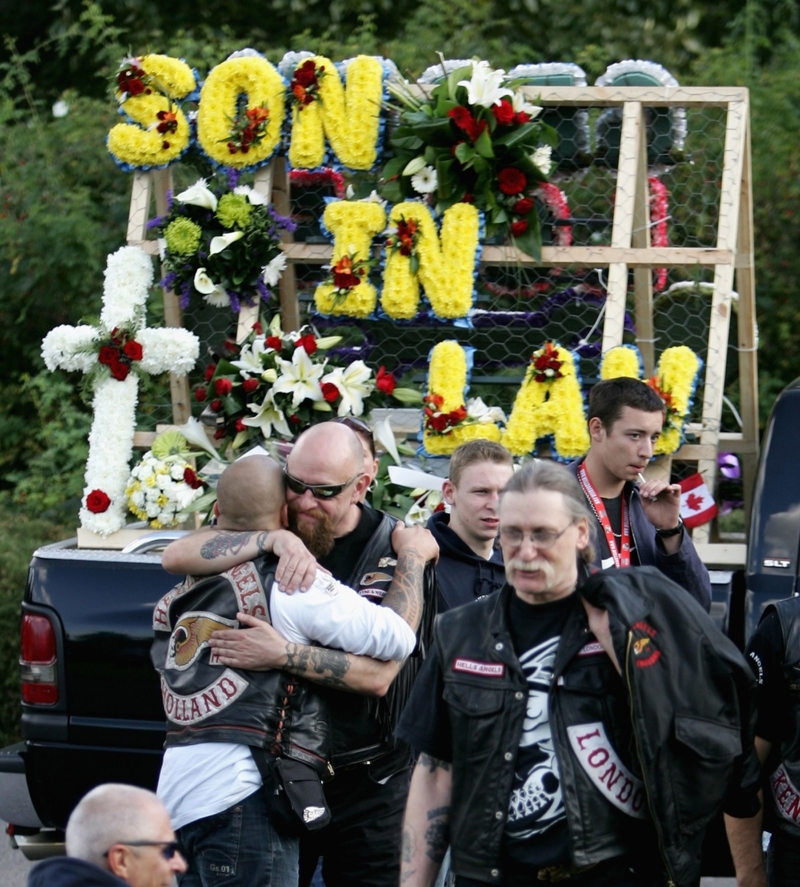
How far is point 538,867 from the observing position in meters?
2.65

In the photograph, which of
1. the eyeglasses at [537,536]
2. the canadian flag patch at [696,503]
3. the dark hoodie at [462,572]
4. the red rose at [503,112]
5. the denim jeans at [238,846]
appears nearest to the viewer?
the eyeglasses at [537,536]

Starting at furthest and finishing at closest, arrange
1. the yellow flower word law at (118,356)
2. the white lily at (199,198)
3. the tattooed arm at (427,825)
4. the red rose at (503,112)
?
1. the white lily at (199,198)
2. the yellow flower word law at (118,356)
3. the red rose at (503,112)
4. the tattooed arm at (427,825)

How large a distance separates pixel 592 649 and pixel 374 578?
0.93 m

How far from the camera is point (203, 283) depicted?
20.2ft

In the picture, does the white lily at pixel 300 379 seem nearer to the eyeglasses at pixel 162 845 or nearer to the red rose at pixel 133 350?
the red rose at pixel 133 350

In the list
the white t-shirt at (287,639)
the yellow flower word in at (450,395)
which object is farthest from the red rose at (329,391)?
the white t-shirt at (287,639)

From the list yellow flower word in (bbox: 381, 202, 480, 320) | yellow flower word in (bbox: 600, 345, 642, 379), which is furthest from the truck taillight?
yellow flower word in (bbox: 600, 345, 642, 379)

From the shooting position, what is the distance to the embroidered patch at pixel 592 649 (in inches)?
105

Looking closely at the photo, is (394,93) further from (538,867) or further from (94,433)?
(538,867)

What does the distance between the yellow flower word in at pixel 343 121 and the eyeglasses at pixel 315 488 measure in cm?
306

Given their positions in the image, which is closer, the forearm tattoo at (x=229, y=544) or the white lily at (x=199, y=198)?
the forearm tattoo at (x=229, y=544)

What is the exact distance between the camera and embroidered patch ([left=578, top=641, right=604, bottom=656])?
2.67m

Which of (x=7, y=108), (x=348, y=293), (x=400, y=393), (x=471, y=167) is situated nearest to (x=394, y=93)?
(x=471, y=167)

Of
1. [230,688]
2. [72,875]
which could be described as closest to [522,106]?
[230,688]
